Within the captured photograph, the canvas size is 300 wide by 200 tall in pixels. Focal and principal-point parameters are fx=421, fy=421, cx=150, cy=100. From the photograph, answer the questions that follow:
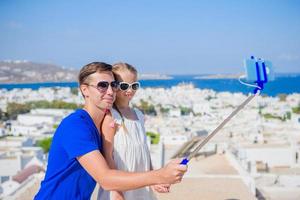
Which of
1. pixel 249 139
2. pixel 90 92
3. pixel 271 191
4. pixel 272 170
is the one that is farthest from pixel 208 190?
pixel 249 139

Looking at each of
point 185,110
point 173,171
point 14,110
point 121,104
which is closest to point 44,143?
point 121,104

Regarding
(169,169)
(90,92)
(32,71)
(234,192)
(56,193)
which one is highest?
(32,71)

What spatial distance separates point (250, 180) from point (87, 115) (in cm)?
549

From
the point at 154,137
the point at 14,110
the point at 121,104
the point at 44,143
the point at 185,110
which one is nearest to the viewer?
the point at 121,104

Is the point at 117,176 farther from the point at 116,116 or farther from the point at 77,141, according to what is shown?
the point at 116,116

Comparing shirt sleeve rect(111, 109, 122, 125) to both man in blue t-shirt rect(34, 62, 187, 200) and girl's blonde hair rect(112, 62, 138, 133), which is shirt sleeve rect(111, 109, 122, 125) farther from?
man in blue t-shirt rect(34, 62, 187, 200)

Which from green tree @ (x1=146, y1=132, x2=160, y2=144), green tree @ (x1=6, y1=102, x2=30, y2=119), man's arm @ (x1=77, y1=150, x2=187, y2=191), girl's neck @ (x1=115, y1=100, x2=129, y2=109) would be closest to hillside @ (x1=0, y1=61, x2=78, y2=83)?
green tree @ (x1=6, y1=102, x2=30, y2=119)

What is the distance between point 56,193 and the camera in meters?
1.59

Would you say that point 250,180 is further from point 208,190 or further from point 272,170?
point 272,170

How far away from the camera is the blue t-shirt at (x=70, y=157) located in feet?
4.94

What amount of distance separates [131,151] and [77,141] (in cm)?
63

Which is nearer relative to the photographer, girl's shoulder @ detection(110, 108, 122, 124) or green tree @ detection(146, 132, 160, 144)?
girl's shoulder @ detection(110, 108, 122, 124)

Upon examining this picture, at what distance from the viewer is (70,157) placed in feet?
4.96

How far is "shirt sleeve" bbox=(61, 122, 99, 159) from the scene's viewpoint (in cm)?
149
